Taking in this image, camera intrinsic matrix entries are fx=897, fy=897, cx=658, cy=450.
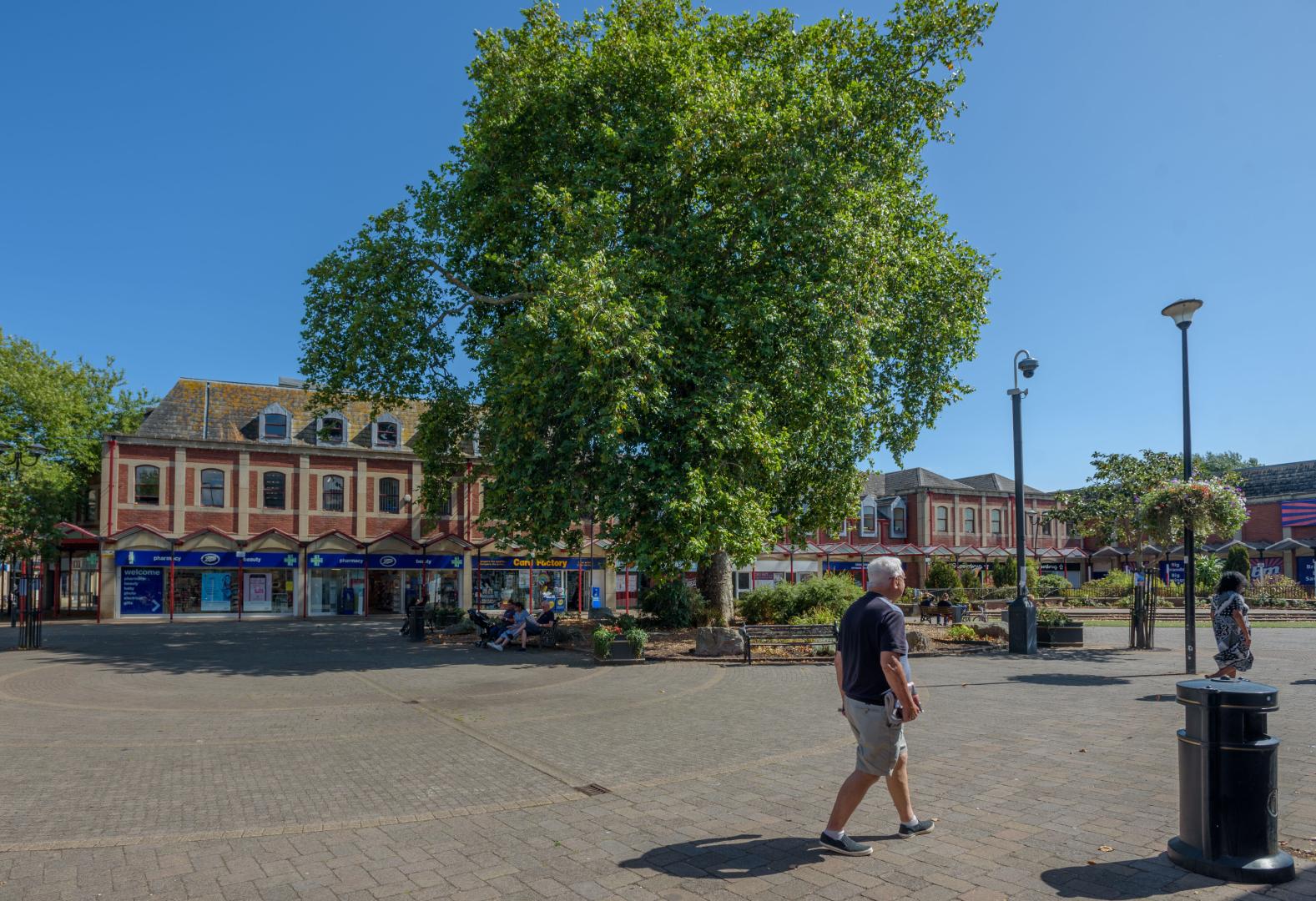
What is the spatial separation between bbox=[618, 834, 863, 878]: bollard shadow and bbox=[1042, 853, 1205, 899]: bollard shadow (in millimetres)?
1337

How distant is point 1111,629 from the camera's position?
25.7 metres

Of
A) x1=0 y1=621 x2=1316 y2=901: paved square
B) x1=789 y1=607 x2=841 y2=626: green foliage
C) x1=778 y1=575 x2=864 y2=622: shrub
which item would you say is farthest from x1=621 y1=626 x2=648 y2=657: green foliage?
x1=778 y1=575 x2=864 y2=622: shrub

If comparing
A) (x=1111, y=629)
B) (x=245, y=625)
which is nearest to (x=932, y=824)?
(x=1111, y=629)

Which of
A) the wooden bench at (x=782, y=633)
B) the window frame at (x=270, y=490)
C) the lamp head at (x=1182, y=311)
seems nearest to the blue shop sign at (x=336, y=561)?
the window frame at (x=270, y=490)

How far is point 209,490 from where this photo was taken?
116 ft

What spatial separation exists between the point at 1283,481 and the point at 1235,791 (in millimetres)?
53817

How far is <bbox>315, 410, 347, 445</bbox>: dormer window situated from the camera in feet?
122

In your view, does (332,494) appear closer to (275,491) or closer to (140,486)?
(275,491)

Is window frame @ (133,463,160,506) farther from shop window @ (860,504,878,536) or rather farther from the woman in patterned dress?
shop window @ (860,504,878,536)

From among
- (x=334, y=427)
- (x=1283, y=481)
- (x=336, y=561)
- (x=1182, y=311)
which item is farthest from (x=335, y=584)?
(x=1283, y=481)

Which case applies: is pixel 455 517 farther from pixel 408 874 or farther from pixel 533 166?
pixel 408 874

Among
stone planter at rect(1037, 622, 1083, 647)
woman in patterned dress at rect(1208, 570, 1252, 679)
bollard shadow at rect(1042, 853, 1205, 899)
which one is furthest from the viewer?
stone planter at rect(1037, 622, 1083, 647)

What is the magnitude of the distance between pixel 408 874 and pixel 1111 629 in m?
25.2

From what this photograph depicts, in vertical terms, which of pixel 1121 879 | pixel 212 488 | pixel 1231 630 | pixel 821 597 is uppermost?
pixel 212 488
